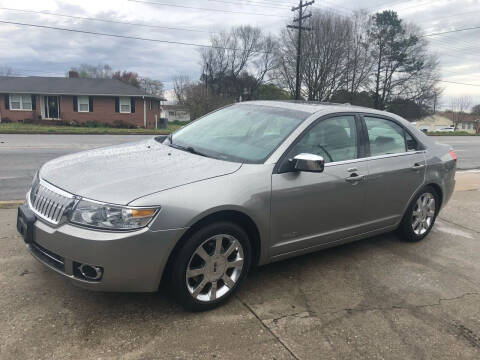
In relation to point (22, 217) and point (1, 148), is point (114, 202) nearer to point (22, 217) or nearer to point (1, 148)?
point (22, 217)

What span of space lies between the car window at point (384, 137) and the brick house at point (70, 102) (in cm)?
2951

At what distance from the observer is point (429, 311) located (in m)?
3.37

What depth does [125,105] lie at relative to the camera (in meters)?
33.0

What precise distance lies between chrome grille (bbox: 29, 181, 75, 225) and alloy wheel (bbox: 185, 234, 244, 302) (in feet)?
3.11

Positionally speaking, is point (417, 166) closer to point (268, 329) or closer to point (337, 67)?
point (268, 329)

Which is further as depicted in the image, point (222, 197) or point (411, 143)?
point (411, 143)

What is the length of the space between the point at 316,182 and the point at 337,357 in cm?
147

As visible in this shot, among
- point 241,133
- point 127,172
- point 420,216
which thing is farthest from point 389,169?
point 127,172

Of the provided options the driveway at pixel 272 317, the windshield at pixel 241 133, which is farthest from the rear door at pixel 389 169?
the windshield at pixel 241 133

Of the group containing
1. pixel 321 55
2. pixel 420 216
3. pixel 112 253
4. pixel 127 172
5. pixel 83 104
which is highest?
pixel 321 55

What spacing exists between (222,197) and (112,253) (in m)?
0.85

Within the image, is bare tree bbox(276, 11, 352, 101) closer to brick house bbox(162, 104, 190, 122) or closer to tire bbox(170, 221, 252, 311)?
brick house bbox(162, 104, 190, 122)

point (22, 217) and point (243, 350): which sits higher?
point (22, 217)

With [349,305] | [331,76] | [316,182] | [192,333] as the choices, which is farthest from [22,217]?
[331,76]
